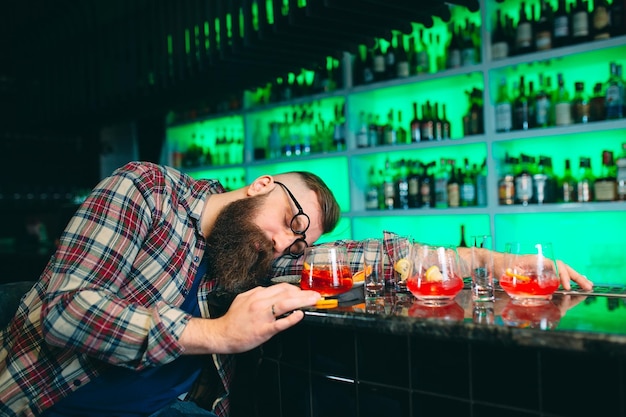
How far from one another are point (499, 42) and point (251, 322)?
7.95 ft

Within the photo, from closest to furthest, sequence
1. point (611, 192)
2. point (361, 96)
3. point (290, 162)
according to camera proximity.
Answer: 1. point (611, 192)
2. point (361, 96)
3. point (290, 162)

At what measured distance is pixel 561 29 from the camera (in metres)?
2.81

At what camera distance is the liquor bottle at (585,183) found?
279 centimetres

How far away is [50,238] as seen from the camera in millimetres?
4930

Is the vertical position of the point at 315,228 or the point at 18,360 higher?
the point at 315,228

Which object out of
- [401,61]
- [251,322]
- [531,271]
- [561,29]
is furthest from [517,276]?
[401,61]

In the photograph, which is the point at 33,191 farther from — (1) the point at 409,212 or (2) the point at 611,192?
(2) the point at 611,192

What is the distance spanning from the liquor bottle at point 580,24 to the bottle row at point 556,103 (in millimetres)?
197

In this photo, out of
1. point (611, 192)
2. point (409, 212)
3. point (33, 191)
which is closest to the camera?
point (611, 192)

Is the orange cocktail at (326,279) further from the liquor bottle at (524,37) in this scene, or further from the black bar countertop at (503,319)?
the liquor bottle at (524,37)

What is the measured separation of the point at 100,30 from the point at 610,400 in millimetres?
4062

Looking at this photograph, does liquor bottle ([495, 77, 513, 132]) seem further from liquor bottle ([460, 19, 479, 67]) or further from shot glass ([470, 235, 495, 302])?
shot glass ([470, 235, 495, 302])

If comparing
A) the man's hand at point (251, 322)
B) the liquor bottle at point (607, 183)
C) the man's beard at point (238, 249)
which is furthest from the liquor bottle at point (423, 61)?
the man's hand at point (251, 322)

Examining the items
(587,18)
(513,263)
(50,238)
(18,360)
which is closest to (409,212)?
(587,18)
